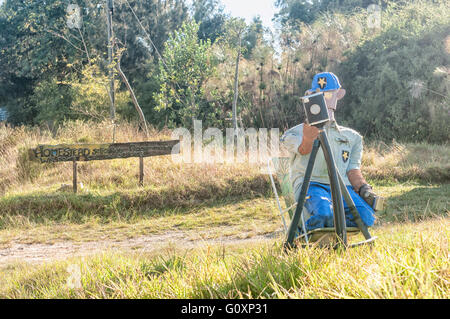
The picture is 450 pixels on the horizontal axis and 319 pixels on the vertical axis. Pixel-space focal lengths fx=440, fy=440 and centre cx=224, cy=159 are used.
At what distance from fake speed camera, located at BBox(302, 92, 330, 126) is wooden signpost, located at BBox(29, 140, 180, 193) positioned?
614 cm

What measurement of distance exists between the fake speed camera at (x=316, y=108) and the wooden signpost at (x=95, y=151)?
6.14 m

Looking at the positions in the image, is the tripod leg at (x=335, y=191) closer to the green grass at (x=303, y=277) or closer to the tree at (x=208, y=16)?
the green grass at (x=303, y=277)

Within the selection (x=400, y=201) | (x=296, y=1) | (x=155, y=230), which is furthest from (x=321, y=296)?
(x=296, y=1)

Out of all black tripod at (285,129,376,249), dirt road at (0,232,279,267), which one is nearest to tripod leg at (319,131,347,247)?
black tripod at (285,129,376,249)

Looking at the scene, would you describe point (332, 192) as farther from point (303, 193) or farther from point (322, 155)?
point (322, 155)

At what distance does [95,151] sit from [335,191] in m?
6.51

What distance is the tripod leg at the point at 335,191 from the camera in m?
2.34

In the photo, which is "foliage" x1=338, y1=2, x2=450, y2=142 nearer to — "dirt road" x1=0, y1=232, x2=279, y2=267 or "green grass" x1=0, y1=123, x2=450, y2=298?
"green grass" x1=0, y1=123, x2=450, y2=298

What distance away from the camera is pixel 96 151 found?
816 cm

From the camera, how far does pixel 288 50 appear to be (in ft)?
54.5

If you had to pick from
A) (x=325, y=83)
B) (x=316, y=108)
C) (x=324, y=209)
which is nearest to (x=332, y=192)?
(x=324, y=209)

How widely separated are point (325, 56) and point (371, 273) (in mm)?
15018

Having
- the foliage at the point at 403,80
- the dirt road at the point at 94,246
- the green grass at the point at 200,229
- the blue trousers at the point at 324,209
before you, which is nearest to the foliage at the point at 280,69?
the foliage at the point at 403,80

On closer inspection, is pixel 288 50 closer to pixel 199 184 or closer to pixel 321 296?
pixel 199 184
